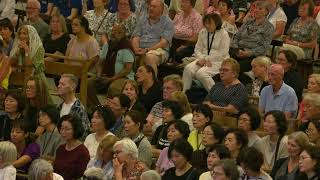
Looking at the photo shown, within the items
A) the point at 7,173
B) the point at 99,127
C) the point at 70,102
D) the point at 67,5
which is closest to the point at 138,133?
the point at 99,127

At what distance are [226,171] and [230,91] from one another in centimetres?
285

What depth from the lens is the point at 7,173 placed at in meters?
9.95

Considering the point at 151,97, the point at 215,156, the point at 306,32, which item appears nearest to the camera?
the point at 215,156

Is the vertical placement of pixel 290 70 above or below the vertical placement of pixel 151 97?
above

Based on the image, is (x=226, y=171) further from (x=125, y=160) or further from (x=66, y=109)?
(x=66, y=109)

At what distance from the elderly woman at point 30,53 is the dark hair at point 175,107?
2.22 m

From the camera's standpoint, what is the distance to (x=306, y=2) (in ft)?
44.6

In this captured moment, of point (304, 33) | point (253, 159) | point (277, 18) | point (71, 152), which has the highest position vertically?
point (277, 18)

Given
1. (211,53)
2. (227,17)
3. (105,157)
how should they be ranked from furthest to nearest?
(227,17) → (211,53) → (105,157)

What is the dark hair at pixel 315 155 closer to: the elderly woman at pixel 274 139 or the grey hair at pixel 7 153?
the elderly woman at pixel 274 139

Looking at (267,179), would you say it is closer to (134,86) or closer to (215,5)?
(134,86)

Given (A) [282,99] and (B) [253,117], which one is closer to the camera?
(B) [253,117]

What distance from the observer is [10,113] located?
11.8 m

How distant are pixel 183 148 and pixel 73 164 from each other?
1268 millimetres
